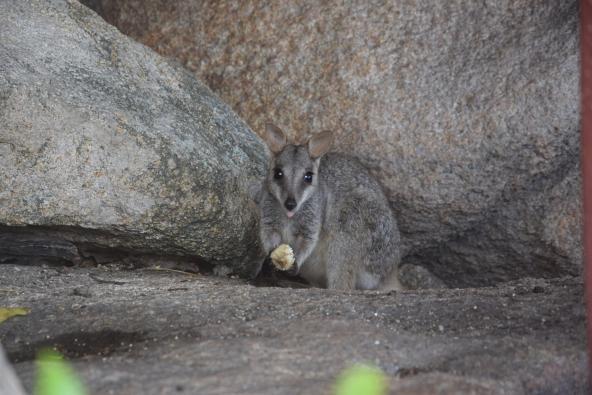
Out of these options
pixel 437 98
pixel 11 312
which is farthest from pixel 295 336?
pixel 437 98

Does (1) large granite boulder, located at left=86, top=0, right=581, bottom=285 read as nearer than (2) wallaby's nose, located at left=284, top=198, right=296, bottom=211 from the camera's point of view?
Yes

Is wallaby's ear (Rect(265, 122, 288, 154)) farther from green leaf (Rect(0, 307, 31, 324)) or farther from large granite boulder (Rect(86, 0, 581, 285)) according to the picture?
green leaf (Rect(0, 307, 31, 324))

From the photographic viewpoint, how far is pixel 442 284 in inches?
259

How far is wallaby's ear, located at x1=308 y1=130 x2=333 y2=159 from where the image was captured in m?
6.05

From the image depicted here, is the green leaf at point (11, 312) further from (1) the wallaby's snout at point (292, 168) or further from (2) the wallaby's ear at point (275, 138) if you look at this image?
(2) the wallaby's ear at point (275, 138)

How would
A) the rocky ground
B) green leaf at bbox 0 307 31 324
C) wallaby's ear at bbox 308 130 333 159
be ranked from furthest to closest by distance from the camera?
wallaby's ear at bbox 308 130 333 159 → green leaf at bbox 0 307 31 324 → the rocky ground

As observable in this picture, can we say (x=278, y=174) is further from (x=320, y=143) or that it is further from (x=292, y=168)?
(x=320, y=143)

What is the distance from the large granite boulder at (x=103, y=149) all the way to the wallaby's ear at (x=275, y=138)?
256 millimetres

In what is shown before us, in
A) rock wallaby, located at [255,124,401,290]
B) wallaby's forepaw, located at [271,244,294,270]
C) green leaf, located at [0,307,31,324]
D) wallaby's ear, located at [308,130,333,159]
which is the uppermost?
wallaby's ear, located at [308,130,333,159]

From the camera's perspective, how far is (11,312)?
14.3 feet

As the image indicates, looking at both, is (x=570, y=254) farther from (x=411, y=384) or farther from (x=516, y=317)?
(x=411, y=384)

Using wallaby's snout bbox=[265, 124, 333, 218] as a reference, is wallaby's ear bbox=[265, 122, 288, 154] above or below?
above

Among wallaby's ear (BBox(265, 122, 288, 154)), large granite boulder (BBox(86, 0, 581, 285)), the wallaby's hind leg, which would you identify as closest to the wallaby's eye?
wallaby's ear (BBox(265, 122, 288, 154))

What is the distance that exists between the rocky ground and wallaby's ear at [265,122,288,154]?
146 cm
